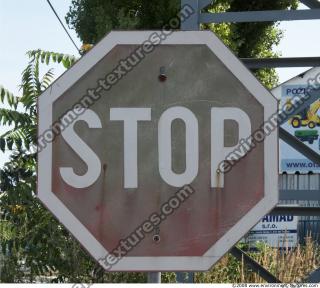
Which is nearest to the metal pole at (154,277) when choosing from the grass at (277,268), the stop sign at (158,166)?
the stop sign at (158,166)

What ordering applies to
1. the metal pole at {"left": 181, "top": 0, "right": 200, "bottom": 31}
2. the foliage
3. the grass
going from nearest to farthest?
the metal pole at {"left": 181, "top": 0, "right": 200, "bottom": 31}
the grass
the foliage

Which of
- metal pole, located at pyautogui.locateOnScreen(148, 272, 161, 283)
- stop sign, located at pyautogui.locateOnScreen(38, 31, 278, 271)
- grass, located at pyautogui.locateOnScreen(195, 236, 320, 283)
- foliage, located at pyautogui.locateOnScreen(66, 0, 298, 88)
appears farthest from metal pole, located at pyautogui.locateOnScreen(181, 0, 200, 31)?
foliage, located at pyautogui.locateOnScreen(66, 0, 298, 88)

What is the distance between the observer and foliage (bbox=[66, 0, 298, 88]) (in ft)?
53.8

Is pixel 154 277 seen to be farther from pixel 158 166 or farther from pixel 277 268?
pixel 277 268

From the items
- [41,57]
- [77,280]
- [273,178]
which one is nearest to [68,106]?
[273,178]

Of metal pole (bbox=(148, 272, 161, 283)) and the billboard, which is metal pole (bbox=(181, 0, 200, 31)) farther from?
the billboard

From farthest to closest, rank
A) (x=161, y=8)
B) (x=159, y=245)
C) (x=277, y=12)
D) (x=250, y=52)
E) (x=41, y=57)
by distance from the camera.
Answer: (x=250, y=52) → (x=161, y=8) → (x=41, y=57) → (x=277, y=12) → (x=159, y=245)

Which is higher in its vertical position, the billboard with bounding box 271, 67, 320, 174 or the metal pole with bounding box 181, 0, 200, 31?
the billboard with bounding box 271, 67, 320, 174

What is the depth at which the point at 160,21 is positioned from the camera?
16.8 meters

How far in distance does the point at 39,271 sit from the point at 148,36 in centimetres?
571

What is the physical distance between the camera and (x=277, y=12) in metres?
5.57

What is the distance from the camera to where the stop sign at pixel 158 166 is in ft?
6.25

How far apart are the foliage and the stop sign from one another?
11.5m

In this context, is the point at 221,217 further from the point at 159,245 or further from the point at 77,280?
the point at 77,280
